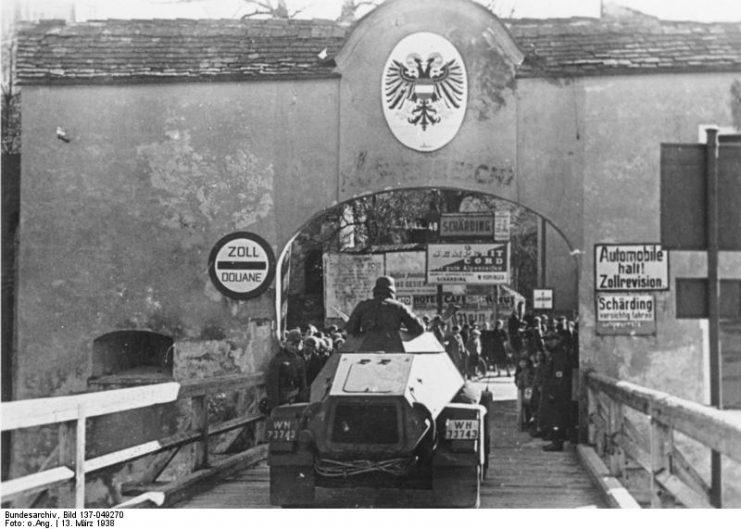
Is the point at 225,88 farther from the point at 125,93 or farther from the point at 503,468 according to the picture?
the point at 503,468

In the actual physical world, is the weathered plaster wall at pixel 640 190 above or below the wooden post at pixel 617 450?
above

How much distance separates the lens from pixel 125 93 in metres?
14.5

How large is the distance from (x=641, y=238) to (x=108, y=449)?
26.7ft

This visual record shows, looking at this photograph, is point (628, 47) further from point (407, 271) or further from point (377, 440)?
point (407, 271)

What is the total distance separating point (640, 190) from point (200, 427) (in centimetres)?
699

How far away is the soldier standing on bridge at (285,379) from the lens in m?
13.1

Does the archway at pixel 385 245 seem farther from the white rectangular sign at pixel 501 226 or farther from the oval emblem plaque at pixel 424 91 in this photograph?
the oval emblem plaque at pixel 424 91

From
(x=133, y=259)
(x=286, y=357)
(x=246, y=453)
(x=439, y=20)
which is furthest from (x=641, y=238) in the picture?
(x=133, y=259)

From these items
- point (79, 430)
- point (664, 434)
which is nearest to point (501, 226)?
point (664, 434)

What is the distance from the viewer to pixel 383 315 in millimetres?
9750

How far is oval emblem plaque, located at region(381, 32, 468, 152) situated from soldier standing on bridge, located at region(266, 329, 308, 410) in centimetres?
349

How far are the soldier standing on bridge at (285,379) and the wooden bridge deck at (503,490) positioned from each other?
3.25 ft

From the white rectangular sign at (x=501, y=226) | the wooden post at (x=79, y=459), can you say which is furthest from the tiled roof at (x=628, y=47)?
the white rectangular sign at (x=501, y=226)
